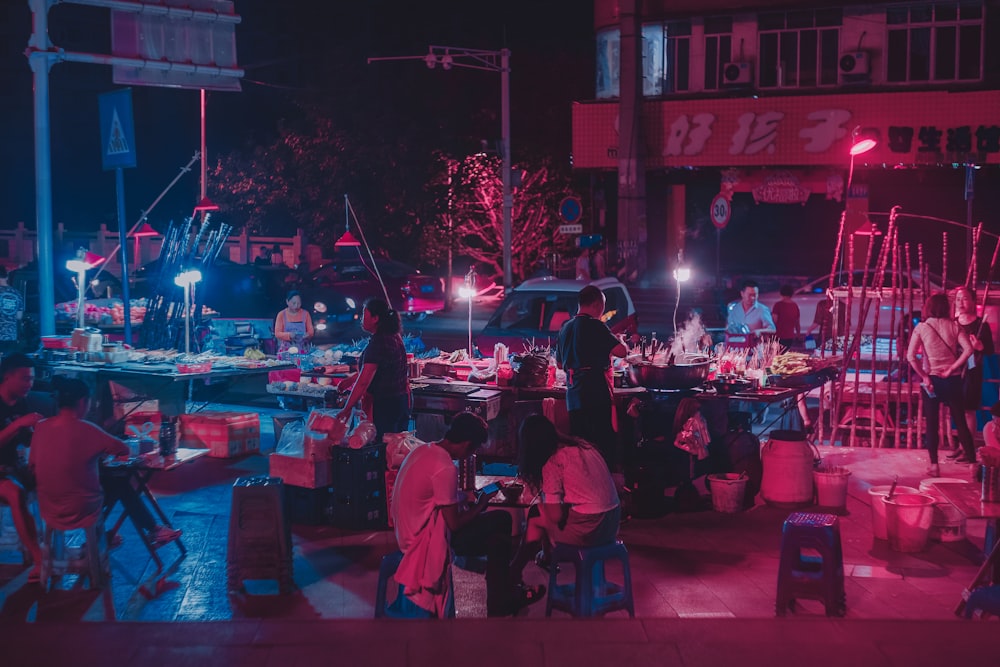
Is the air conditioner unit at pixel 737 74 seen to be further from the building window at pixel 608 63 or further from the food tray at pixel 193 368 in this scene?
the food tray at pixel 193 368

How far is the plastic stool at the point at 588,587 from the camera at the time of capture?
6316mm

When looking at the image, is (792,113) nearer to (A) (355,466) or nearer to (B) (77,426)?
(A) (355,466)

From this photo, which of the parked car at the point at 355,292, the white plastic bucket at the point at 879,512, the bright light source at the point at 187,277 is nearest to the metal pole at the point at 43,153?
the bright light source at the point at 187,277

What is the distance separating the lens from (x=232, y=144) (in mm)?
45156

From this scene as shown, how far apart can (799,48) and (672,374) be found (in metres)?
21.4

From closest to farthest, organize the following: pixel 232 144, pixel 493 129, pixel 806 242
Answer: pixel 806 242
pixel 493 129
pixel 232 144

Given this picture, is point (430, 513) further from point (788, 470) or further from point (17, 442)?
point (788, 470)

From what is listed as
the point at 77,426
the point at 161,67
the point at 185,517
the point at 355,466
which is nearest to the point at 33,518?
the point at 77,426

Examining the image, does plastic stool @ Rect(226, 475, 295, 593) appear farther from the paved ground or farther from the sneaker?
the sneaker

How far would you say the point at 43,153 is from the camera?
44.0 ft

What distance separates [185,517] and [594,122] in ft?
70.7

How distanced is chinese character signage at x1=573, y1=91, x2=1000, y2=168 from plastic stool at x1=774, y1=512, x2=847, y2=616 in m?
22.6

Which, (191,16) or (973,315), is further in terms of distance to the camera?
(191,16)

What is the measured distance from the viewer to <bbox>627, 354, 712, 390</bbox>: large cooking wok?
9680 mm
